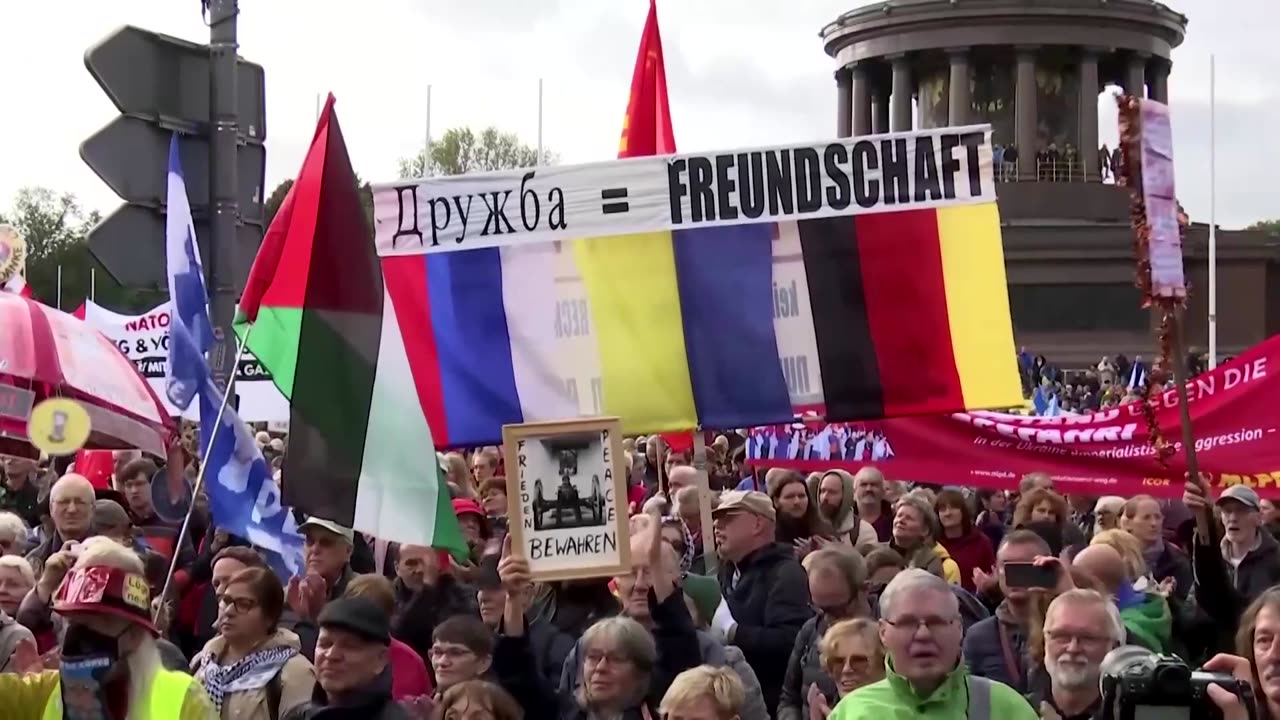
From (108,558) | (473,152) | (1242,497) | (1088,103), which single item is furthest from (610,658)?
(473,152)

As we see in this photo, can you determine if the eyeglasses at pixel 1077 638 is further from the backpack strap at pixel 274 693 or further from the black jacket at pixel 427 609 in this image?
the black jacket at pixel 427 609

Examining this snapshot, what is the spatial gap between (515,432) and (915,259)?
2.28m

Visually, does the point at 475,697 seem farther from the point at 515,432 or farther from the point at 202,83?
the point at 202,83

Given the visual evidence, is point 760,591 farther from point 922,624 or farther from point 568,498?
point 922,624

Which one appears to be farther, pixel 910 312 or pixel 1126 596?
pixel 910 312

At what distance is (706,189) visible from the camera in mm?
8625

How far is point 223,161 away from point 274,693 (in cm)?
248

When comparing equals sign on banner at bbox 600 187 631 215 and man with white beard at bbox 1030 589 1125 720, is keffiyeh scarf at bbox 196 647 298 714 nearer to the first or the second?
man with white beard at bbox 1030 589 1125 720

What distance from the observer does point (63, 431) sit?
8.81 meters

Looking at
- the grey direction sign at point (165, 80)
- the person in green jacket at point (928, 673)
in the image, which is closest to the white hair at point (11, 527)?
the grey direction sign at point (165, 80)

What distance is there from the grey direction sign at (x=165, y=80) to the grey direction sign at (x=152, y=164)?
2.3 inches

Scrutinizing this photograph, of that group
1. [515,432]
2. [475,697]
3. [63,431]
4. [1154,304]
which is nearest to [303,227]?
[515,432]

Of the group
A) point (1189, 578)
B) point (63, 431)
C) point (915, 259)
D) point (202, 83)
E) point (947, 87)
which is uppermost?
point (947, 87)

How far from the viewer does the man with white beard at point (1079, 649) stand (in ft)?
17.9
